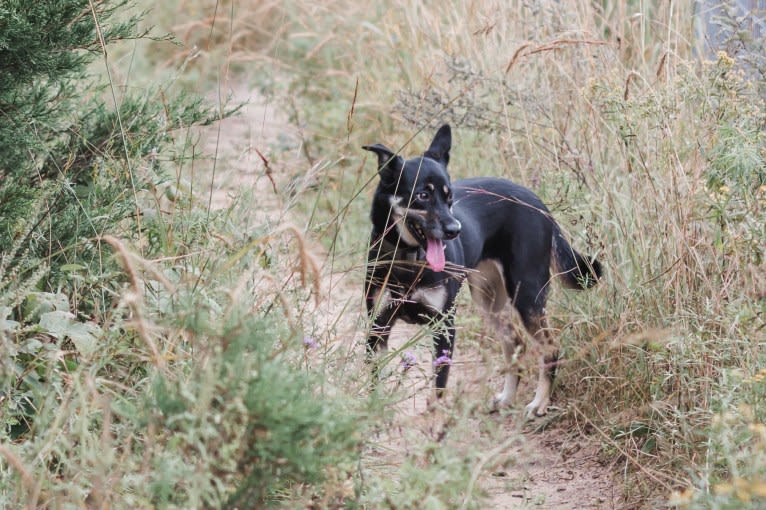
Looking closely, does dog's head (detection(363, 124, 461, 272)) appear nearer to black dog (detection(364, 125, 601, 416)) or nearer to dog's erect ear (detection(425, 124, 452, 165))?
black dog (detection(364, 125, 601, 416))

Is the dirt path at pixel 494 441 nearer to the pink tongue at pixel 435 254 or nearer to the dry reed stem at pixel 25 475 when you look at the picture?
the pink tongue at pixel 435 254

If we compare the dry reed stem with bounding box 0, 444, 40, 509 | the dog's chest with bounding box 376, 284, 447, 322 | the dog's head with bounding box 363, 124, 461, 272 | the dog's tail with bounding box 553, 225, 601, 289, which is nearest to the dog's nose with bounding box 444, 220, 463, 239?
the dog's head with bounding box 363, 124, 461, 272

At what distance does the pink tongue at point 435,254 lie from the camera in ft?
14.4

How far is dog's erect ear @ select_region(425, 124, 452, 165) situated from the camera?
496cm

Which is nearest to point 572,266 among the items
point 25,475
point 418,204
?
point 418,204

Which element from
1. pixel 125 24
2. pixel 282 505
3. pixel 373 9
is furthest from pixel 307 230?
pixel 373 9

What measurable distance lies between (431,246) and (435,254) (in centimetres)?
7

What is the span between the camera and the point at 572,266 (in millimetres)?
4828

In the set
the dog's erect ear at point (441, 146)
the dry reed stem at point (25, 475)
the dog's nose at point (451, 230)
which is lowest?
the dog's nose at point (451, 230)

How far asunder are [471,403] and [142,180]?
6.87ft

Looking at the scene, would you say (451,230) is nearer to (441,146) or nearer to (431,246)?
(431,246)

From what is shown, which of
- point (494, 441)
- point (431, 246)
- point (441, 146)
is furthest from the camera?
point (441, 146)

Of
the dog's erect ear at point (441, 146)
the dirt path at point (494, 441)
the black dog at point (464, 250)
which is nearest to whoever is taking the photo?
the dirt path at point (494, 441)

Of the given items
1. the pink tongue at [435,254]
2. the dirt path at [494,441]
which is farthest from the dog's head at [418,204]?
the dirt path at [494,441]
